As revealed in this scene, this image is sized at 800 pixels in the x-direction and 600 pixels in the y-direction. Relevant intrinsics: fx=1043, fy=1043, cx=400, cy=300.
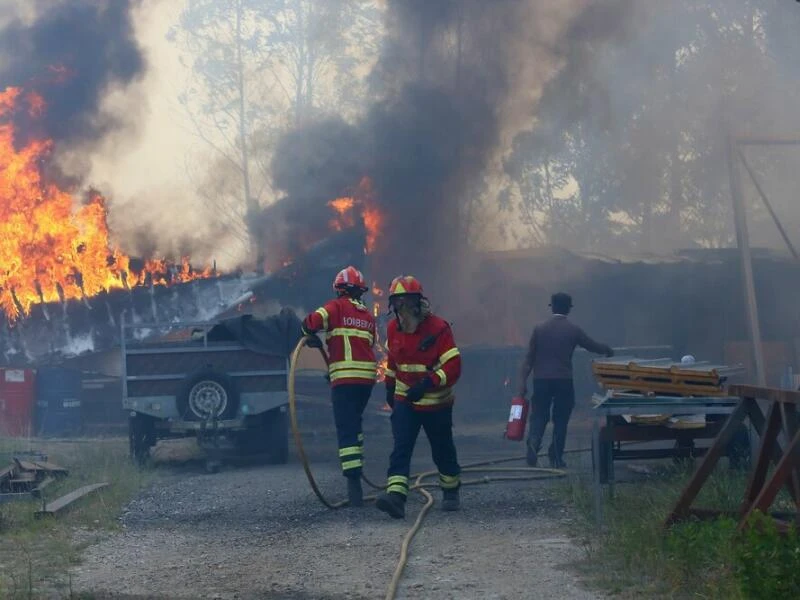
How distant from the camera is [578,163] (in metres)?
33.6

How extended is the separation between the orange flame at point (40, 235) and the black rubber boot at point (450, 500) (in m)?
12.5

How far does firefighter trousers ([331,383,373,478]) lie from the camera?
840 centimetres

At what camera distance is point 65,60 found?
64.6ft

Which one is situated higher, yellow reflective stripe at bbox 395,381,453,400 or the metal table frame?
yellow reflective stripe at bbox 395,381,453,400

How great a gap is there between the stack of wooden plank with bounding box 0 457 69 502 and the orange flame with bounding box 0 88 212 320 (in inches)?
353

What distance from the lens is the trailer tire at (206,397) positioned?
11477 millimetres

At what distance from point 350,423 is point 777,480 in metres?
3.92

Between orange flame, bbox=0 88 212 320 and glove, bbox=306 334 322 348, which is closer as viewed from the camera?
glove, bbox=306 334 322 348

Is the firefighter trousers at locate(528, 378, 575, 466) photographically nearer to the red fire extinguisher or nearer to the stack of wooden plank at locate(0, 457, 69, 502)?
the red fire extinguisher

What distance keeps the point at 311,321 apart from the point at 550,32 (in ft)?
41.5

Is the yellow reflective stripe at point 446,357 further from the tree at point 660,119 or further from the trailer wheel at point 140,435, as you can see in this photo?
the tree at point 660,119

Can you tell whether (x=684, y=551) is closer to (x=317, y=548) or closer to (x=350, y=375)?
(x=317, y=548)

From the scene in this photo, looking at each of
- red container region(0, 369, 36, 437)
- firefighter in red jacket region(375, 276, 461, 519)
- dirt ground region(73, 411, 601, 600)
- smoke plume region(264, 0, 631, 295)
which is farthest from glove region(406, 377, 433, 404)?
smoke plume region(264, 0, 631, 295)

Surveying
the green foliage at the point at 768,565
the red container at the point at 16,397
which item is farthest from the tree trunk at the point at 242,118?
the green foliage at the point at 768,565
